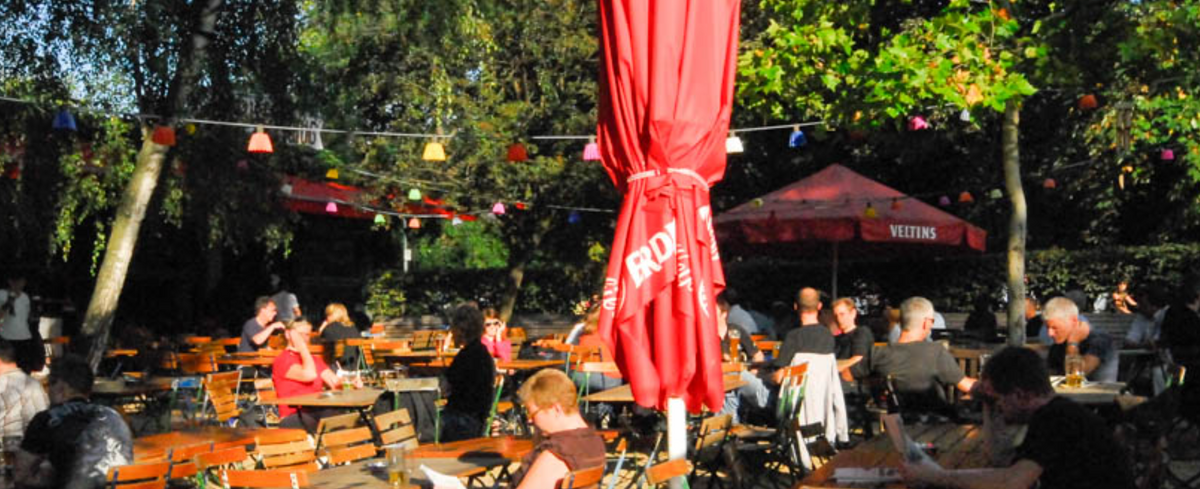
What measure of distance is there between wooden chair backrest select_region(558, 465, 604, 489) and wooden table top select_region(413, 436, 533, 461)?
42.8 inches

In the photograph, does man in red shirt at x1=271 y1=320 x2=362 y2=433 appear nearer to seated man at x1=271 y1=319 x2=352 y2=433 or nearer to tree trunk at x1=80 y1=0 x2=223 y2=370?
seated man at x1=271 y1=319 x2=352 y2=433

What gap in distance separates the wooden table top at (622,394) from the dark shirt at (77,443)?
3805mm

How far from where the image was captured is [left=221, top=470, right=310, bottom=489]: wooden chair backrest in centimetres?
565

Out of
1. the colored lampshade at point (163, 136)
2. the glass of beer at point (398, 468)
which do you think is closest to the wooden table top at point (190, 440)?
the glass of beer at point (398, 468)

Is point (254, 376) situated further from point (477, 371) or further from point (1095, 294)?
point (1095, 294)

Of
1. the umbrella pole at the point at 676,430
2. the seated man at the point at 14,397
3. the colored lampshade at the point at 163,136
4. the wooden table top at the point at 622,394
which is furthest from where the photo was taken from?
the colored lampshade at the point at 163,136

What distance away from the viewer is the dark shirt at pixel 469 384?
9102 mm

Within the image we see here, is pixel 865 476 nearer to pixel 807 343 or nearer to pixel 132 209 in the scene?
pixel 807 343

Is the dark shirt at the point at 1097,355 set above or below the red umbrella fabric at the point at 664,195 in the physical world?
below

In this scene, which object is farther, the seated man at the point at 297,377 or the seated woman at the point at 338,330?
the seated woman at the point at 338,330

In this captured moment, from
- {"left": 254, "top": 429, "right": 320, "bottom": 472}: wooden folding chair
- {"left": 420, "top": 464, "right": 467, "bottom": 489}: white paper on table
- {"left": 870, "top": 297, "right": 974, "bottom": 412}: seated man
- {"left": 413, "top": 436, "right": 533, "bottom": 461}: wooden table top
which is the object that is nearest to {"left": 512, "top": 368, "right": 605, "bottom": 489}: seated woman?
{"left": 420, "top": 464, "right": 467, "bottom": 489}: white paper on table

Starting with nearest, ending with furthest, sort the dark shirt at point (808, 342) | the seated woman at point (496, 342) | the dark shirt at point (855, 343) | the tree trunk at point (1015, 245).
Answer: the dark shirt at point (808, 342) → the dark shirt at point (855, 343) → the seated woman at point (496, 342) → the tree trunk at point (1015, 245)

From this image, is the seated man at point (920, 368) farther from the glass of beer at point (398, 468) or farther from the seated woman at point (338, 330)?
the seated woman at point (338, 330)

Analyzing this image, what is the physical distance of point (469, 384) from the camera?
9.09m
